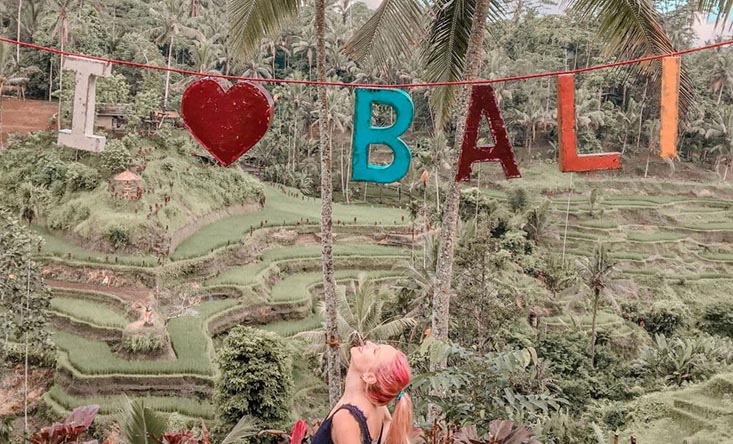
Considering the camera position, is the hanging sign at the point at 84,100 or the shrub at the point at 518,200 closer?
the hanging sign at the point at 84,100

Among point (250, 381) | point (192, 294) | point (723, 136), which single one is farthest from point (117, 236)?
point (723, 136)

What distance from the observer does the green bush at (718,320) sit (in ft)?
61.4

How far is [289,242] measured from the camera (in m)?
21.2

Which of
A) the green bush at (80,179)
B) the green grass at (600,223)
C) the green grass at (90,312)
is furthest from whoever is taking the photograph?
the green grass at (600,223)

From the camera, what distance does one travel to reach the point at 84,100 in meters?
4.09

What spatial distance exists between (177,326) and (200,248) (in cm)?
352

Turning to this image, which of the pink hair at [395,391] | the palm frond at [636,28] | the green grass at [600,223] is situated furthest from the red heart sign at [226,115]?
the green grass at [600,223]

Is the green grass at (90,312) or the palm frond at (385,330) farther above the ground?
the palm frond at (385,330)

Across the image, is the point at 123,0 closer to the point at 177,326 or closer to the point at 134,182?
the point at 134,182

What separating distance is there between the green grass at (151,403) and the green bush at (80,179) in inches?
281

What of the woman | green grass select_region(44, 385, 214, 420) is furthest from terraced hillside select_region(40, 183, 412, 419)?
the woman

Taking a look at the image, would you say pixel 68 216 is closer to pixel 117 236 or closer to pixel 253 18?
pixel 117 236

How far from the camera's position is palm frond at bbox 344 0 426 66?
658 cm

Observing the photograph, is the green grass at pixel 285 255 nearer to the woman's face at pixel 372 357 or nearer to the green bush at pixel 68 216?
the green bush at pixel 68 216
